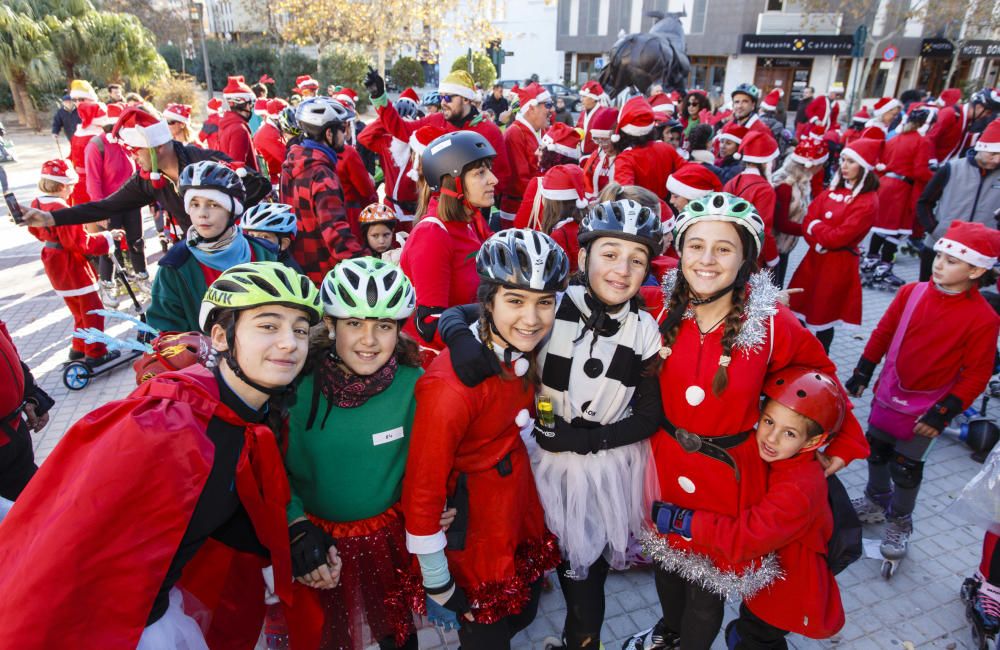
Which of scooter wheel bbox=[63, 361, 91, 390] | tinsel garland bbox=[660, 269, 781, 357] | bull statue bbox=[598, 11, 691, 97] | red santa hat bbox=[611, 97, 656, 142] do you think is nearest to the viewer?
tinsel garland bbox=[660, 269, 781, 357]

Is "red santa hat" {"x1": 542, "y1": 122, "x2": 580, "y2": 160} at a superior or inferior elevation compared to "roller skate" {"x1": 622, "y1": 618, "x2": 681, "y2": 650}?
superior

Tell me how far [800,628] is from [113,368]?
286 inches

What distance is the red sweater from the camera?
3.58 meters

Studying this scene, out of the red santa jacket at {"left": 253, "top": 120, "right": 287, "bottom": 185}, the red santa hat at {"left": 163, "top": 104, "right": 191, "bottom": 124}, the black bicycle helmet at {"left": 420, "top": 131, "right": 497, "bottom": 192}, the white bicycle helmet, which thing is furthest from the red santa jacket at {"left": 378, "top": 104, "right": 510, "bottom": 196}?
the red santa hat at {"left": 163, "top": 104, "right": 191, "bottom": 124}

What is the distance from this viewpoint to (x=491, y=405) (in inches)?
98.7

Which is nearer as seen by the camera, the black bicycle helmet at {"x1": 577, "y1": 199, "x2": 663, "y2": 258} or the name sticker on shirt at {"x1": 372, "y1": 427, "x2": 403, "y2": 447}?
the name sticker on shirt at {"x1": 372, "y1": 427, "x2": 403, "y2": 447}

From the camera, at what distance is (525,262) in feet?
7.97

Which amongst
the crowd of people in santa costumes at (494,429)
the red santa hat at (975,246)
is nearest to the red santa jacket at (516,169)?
the crowd of people in santa costumes at (494,429)

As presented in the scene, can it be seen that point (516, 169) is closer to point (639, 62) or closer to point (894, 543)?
point (894, 543)

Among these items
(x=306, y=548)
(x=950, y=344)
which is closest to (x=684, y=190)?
(x=950, y=344)

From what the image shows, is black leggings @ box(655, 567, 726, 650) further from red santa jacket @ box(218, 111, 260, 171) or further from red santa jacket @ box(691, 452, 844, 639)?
red santa jacket @ box(218, 111, 260, 171)

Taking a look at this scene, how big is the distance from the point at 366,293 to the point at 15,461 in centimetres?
262

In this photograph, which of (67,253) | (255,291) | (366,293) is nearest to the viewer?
(255,291)

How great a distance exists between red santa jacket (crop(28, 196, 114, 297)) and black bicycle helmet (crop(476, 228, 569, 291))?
5.61 m
